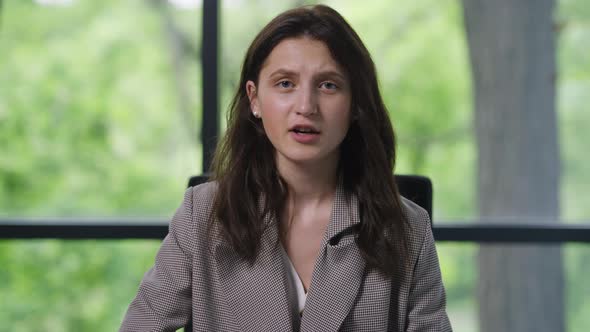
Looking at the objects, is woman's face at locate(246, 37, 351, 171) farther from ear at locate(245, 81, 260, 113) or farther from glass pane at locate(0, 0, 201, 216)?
glass pane at locate(0, 0, 201, 216)

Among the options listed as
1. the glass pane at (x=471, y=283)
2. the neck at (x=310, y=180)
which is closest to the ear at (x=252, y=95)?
the neck at (x=310, y=180)

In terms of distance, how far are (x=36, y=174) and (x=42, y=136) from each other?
0.31 m

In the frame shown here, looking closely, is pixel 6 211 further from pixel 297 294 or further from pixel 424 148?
pixel 297 294

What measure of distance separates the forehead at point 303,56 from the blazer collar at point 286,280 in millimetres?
271

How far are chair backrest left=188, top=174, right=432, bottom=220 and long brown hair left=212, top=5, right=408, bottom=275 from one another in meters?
0.14

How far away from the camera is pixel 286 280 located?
1396mm

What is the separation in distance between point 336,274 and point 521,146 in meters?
2.22

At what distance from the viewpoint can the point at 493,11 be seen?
3.37 m

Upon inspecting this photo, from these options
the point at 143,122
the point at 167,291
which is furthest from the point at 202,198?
the point at 143,122

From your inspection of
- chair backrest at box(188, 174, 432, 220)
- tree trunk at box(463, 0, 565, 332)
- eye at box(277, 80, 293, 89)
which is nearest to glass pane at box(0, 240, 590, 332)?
tree trunk at box(463, 0, 565, 332)

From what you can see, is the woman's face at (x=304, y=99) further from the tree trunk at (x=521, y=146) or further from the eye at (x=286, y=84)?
the tree trunk at (x=521, y=146)

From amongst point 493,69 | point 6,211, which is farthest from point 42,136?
point 493,69

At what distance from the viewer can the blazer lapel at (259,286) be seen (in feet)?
4.43

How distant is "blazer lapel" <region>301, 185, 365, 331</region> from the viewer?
1349 mm
